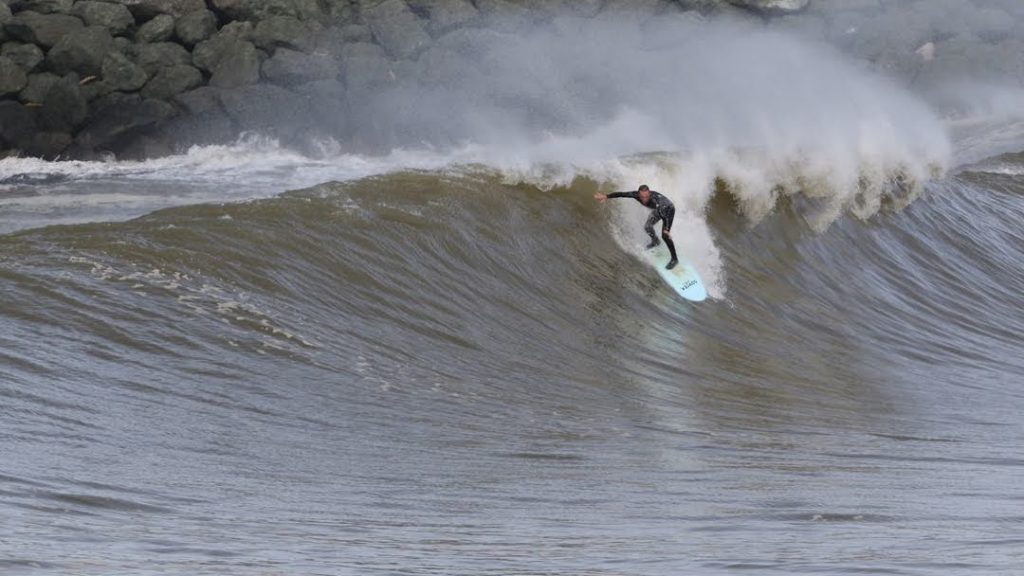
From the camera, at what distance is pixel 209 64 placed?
21891 mm

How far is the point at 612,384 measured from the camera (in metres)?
11.1

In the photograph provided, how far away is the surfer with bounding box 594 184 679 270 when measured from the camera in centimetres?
1400

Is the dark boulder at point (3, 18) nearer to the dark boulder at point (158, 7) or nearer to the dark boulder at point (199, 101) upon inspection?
the dark boulder at point (158, 7)

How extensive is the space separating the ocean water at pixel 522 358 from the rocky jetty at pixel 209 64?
0.69 m

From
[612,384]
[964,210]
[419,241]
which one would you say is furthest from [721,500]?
[964,210]

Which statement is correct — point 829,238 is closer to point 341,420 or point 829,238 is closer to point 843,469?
point 843,469

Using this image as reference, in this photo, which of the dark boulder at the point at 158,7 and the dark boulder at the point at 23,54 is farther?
the dark boulder at the point at 158,7

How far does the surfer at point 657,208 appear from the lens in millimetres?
14000

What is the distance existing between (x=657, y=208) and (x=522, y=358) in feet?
11.3

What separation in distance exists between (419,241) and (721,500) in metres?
6.33

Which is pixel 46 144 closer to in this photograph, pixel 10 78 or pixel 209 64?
pixel 10 78

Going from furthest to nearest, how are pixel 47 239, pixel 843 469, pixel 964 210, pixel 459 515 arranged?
pixel 964 210 → pixel 47 239 → pixel 843 469 → pixel 459 515

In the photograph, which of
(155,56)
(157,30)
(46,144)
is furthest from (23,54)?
(157,30)

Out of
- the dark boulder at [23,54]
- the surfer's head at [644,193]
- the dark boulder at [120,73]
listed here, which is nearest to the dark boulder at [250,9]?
the dark boulder at [120,73]
